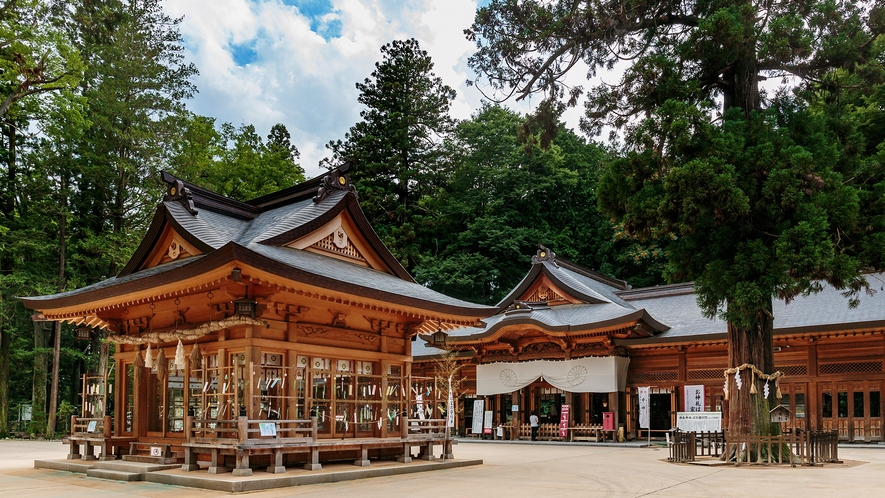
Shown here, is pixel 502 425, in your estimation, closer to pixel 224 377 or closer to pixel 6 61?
pixel 224 377

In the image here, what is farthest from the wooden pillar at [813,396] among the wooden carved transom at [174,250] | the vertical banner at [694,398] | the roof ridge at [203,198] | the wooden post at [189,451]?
the wooden carved transom at [174,250]

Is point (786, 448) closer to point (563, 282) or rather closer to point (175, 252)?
point (175, 252)

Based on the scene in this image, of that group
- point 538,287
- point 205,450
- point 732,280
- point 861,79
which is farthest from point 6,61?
point 861,79

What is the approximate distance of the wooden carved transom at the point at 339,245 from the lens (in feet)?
48.7

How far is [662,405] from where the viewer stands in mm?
26219

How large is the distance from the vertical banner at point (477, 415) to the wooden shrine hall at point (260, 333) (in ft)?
38.0

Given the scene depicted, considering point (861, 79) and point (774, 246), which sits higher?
point (861, 79)

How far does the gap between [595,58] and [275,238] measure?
8.86 m

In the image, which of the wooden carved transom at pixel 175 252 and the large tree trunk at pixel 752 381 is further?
the large tree trunk at pixel 752 381

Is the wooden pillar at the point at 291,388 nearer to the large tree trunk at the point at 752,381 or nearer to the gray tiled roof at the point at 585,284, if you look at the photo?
the large tree trunk at the point at 752,381

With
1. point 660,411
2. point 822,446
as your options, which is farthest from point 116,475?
point 660,411

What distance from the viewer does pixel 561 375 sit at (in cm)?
2467

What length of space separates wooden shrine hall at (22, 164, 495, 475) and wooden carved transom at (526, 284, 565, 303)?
12281 mm

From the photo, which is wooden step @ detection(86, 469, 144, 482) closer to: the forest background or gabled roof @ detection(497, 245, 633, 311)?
the forest background
